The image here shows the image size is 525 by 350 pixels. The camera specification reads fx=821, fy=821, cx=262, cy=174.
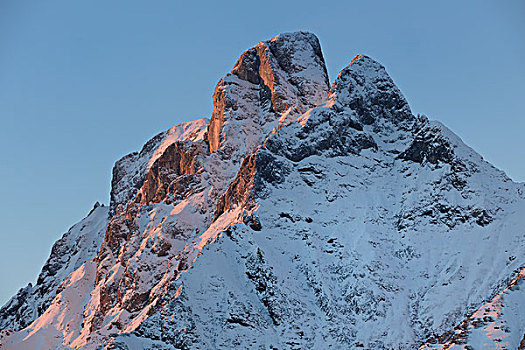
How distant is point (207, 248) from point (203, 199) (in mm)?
35849

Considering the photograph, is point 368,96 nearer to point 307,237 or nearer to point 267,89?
point 267,89

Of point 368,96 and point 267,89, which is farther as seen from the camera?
point 267,89

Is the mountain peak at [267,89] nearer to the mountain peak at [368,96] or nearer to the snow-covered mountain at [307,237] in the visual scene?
→ the snow-covered mountain at [307,237]

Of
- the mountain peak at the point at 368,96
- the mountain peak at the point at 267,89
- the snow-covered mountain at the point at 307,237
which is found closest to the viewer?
the snow-covered mountain at the point at 307,237

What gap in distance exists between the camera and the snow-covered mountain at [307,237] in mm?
115000

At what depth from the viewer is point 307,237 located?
129875mm

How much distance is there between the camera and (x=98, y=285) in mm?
174875

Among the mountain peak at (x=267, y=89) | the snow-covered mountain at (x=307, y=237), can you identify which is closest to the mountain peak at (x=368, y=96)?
the snow-covered mountain at (x=307, y=237)

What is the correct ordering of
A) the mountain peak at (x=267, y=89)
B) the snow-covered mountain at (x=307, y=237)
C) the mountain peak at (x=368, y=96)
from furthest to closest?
the mountain peak at (x=267, y=89)
the mountain peak at (x=368, y=96)
the snow-covered mountain at (x=307, y=237)

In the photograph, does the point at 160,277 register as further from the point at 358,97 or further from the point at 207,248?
the point at 358,97

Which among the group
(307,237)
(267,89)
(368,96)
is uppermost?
(267,89)

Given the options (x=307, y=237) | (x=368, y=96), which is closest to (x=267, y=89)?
(x=368, y=96)

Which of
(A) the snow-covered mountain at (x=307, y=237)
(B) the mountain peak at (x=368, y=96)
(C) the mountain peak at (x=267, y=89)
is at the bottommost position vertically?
(A) the snow-covered mountain at (x=307, y=237)

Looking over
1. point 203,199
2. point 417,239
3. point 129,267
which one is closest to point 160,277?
point 129,267
